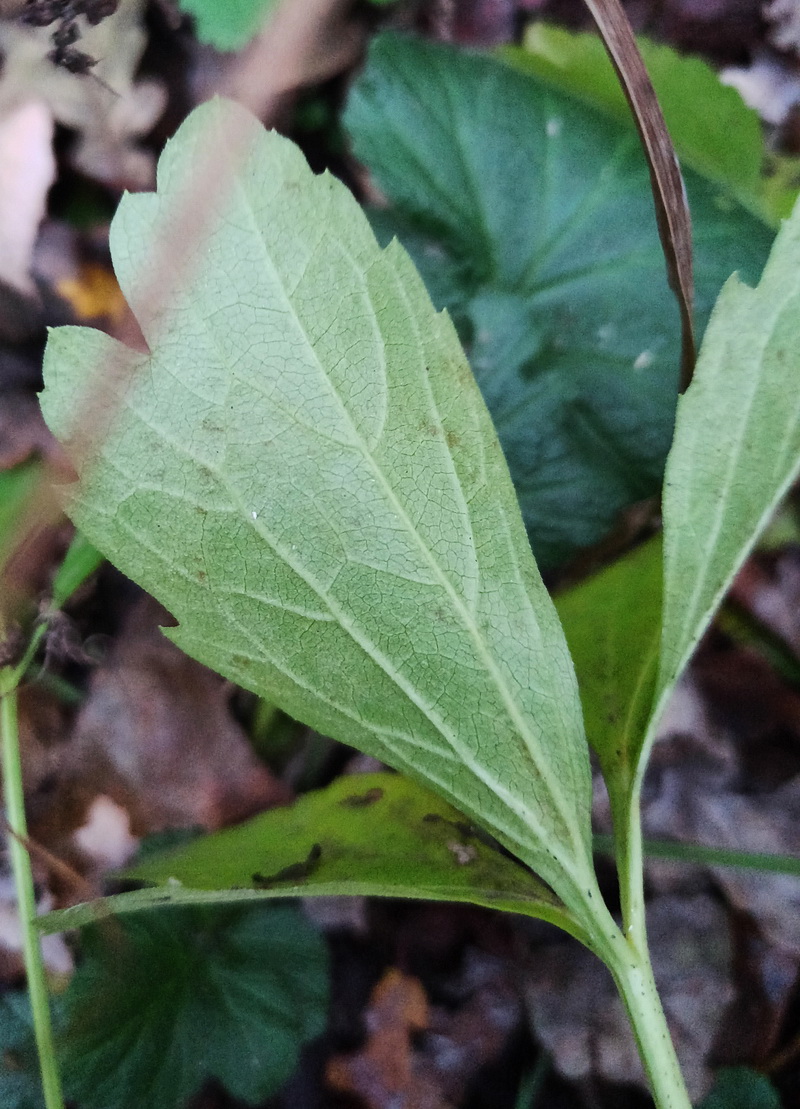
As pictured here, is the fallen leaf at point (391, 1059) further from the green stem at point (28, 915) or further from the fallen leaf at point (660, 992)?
the green stem at point (28, 915)

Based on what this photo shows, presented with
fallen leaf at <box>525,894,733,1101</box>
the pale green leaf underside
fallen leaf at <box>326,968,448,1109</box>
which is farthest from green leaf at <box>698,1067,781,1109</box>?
the pale green leaf underside

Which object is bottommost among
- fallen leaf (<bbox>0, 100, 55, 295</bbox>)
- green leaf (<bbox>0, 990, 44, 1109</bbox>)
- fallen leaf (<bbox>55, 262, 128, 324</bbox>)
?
green leaf (<bbox>0, 990, 44, 1109</bbox>)

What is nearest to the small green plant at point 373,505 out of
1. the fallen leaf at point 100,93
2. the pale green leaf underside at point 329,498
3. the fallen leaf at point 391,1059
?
the pale green leaf underside at point 329,498

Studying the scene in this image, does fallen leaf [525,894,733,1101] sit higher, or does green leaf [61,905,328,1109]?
fallen leaf [525,894,733,1101]

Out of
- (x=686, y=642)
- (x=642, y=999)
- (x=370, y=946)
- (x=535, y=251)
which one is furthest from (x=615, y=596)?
(x=370, y=946)

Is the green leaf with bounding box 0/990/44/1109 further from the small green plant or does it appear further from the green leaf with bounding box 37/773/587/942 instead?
the small green plant

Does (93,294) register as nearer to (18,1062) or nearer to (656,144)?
(656,144)

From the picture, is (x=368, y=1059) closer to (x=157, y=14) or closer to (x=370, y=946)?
(x=370, y=946)
